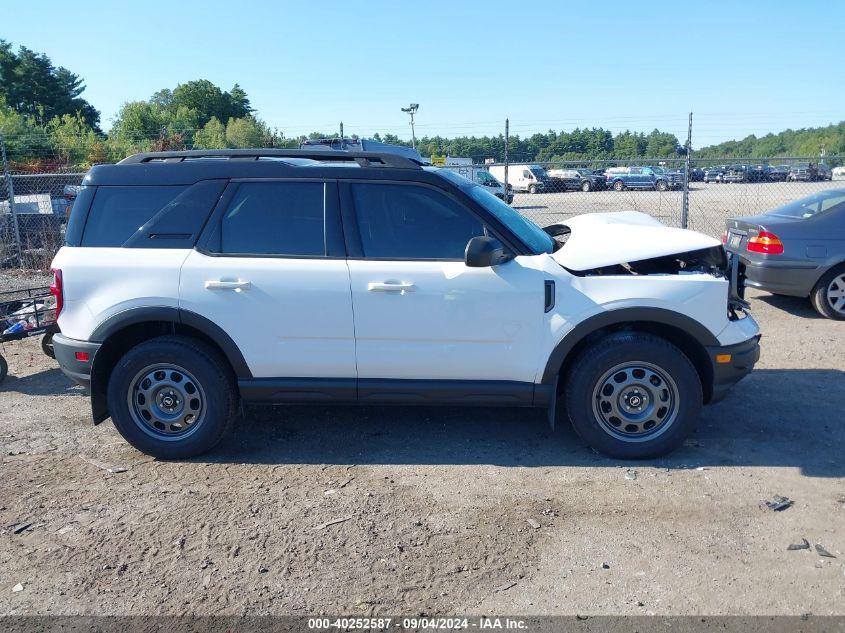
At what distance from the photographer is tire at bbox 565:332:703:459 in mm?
4406

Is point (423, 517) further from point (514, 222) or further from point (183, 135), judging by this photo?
point (183, 135)

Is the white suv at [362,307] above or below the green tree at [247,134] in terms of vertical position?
below

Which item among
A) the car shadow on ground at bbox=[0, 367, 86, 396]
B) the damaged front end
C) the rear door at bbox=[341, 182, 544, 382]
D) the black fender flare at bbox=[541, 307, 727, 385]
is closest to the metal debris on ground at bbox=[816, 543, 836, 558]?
the black fender flare at bbox=[541, 307, 727, 385]

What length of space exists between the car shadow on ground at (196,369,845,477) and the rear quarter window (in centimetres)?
161

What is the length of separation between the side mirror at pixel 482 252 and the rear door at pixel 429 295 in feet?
0.32

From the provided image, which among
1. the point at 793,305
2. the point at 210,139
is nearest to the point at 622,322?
the point at 793,305

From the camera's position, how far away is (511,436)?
198 inches

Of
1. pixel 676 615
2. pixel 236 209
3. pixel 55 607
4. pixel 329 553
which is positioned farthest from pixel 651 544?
pixel 236 209

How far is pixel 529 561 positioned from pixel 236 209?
111 inches

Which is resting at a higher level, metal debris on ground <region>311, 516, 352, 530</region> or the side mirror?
the side mirror

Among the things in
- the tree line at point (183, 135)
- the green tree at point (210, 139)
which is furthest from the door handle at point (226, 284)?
the green tree at point (210, 139)

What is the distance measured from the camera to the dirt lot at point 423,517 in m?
3.22

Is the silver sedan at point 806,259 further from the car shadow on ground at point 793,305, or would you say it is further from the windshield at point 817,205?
the car shadow on ground at point 793,305

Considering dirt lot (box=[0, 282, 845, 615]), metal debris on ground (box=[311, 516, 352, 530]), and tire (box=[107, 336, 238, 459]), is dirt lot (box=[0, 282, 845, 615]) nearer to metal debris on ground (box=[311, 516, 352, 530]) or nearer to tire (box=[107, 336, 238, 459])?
metal debris on ground (box=[311, 516, 352, 530])
